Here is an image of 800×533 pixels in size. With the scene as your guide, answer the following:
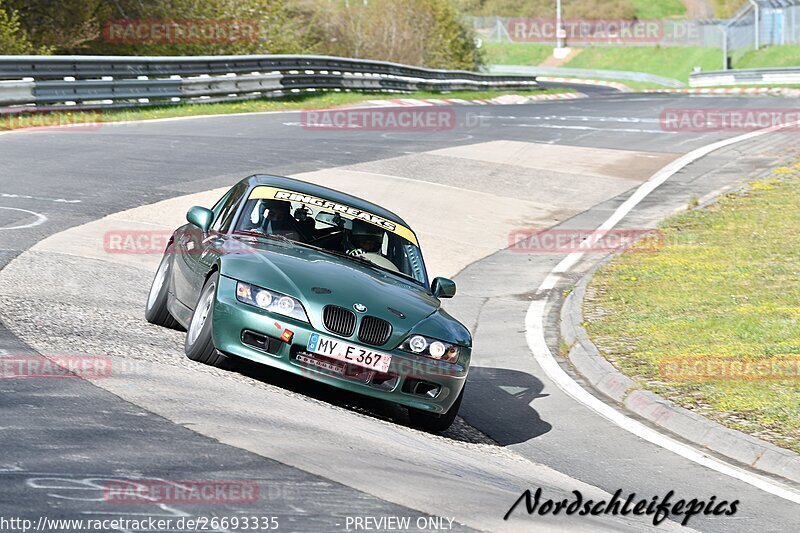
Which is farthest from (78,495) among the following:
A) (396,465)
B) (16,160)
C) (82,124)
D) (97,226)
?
(82,124)

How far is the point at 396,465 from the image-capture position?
6379 mm

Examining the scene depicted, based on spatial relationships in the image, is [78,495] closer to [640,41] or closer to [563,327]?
[563,327]

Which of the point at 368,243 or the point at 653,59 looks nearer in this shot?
the point at 368,243

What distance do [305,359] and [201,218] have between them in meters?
2.07

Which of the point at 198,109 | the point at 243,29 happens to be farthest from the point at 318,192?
the point at 243,29

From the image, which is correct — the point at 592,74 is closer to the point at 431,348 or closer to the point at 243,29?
the point at 243,29

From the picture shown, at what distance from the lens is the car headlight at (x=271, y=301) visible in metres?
7.61

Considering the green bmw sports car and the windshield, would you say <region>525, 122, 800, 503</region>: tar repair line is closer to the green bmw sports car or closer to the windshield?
the green bmw sports car

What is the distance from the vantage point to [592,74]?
87.5m

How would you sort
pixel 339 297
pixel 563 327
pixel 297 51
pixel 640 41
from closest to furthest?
pixel 339 297
pixel 563 327
pixel 297 51
pixel 640 41

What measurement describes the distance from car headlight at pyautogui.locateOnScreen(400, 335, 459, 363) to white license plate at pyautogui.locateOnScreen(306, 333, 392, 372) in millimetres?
210

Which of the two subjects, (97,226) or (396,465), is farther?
(97,226)

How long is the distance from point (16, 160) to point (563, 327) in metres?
10.4

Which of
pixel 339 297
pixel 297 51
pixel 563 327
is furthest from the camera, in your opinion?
pixel 297 51
